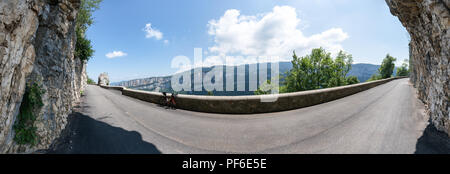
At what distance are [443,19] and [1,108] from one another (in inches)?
401

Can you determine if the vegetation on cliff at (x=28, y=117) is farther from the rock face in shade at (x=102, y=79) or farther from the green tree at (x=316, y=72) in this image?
the rock face in shade at (x=102, y=79)

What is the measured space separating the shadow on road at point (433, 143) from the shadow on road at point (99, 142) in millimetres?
6280

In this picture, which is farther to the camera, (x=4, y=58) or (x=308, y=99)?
(x=308, y=99)

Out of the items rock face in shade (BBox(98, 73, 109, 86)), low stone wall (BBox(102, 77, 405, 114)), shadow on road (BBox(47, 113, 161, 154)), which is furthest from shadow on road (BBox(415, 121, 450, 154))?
rock face in shade (BBox(98, 73, 109, 86))

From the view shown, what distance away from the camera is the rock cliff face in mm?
2590

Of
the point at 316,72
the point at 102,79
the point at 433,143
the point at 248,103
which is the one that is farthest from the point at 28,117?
the point at 102,79

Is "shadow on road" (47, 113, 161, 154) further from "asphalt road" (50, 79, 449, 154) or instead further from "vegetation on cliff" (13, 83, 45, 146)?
"vegetation on cliff" (13, 83, 45, 146)

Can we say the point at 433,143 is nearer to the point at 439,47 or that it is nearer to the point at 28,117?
the point at 439,47

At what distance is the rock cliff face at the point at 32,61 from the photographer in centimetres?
259

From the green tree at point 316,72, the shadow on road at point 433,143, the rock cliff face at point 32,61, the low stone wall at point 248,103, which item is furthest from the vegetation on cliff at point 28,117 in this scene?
the green tree at point 316,72
